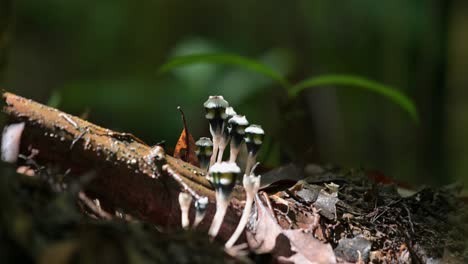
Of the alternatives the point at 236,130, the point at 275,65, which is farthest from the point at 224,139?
the point at 275,65

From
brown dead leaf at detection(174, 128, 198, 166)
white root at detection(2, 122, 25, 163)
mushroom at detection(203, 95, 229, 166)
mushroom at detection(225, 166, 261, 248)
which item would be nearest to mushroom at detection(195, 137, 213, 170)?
mushroom at detection(203, 95, 229, 166)

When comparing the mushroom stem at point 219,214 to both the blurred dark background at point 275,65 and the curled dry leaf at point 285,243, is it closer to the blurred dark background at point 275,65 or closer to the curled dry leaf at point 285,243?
the curled dry leaf at point 285,243

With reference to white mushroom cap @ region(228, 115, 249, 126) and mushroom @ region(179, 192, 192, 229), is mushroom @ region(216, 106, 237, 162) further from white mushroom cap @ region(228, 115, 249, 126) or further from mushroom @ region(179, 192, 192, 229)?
mushroom @ region(179, 192, 192, 229)

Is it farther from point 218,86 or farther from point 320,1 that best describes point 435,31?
point 218,86

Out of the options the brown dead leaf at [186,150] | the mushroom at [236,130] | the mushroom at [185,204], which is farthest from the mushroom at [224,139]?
the mushroom at [185,204]

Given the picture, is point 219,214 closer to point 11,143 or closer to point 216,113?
point 216,113

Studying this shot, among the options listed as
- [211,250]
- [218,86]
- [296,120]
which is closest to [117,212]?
[211,250]
